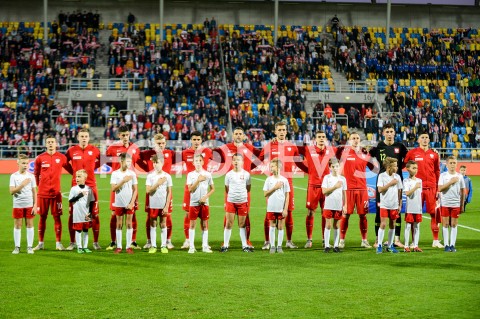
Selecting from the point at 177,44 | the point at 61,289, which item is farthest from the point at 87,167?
the point at 177,44

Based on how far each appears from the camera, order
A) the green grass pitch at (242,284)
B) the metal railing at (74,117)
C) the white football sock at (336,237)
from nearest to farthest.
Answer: the green grass pitch at (242,284) < the white football sock at (336,237) < the metal railing at (74,117)

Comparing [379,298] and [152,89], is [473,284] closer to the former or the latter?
[379,298]

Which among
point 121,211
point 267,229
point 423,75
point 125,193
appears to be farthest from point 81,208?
point 423,75

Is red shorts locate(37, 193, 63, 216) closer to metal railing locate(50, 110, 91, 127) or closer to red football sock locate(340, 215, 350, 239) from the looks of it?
red football sock locate(340, 215, 350, 239)

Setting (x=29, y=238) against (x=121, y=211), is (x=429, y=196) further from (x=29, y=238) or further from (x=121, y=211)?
(x=29, y=238)

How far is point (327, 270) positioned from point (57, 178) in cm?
522

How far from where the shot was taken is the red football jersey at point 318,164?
1284cm

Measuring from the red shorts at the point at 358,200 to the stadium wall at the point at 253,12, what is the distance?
33982mm

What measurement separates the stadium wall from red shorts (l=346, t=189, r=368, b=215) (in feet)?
111

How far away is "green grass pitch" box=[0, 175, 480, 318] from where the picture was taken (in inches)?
313

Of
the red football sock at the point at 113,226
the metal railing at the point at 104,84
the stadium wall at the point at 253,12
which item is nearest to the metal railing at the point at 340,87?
the stadium wall at the point at 253,12

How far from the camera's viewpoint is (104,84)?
3869 centimetres

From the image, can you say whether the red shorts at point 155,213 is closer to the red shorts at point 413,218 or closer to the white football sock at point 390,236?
the white football sock at point 390,236

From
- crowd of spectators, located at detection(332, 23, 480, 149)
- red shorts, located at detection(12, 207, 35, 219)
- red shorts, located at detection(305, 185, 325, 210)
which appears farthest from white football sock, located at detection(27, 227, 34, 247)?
crowd of spectators, located at detection(332, 23, 480, 149)
